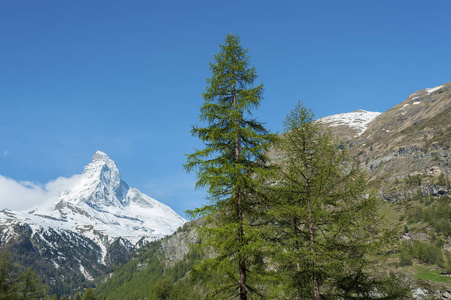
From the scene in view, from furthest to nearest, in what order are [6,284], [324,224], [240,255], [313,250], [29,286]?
[29,286], [6,284], [324,224], [313,250], [240,255]

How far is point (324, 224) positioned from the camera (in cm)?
1602

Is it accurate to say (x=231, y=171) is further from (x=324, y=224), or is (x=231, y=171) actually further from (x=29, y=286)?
(x=29, y=286)

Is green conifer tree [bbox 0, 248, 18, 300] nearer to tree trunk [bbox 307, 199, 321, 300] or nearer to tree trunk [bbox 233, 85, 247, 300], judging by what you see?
tree trunk [bbox 233, 85, 247, 300]

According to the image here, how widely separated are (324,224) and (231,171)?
6.26 meters

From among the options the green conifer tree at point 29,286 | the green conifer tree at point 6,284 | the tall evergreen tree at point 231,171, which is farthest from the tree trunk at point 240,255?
the green conifer tree at point 29,286

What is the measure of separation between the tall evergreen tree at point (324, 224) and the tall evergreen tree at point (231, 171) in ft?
5.14

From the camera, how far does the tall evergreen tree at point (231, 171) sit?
14.0 metres

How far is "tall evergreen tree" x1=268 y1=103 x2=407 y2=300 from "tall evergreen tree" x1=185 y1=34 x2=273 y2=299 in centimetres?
157

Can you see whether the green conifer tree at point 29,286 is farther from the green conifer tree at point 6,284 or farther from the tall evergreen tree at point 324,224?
the tall evergreen tree at point 324,224

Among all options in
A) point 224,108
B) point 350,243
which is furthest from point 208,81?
→ point 350,243

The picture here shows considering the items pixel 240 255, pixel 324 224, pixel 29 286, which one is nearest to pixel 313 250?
pixel 324 224

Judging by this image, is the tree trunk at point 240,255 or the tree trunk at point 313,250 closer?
the tree trunk at point 240,255

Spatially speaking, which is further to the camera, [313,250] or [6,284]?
[6,284]

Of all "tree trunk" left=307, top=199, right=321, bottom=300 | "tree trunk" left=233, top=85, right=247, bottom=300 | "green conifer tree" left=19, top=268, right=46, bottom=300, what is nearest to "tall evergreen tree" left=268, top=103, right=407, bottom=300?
"tree trunk" left=307, top=199, right=321, bottom=300
